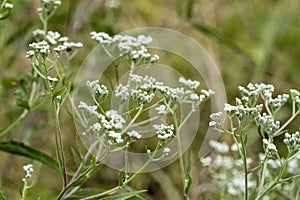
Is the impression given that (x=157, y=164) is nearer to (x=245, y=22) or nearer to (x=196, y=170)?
(x=196, y=170)

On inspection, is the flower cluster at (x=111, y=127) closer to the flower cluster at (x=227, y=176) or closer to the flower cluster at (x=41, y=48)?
the flower cluster at (x=41, y=48)

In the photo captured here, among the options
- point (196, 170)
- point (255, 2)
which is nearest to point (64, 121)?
point (196, 170)

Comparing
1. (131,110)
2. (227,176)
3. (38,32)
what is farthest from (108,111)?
(227,176)

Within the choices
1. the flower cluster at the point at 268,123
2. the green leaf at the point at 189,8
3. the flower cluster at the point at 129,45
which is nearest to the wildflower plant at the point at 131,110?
the flower cluster at the point at 129,45

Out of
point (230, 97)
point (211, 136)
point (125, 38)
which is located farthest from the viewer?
point (230, 97)

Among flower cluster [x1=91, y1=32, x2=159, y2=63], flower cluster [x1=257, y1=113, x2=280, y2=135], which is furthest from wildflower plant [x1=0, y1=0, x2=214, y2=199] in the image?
flower cluster [x1=257, y1=113, x2=280, y2=135]

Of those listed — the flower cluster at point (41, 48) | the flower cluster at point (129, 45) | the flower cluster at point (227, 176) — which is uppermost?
the flower cluster at point (129, 45)

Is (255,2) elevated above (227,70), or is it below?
above
